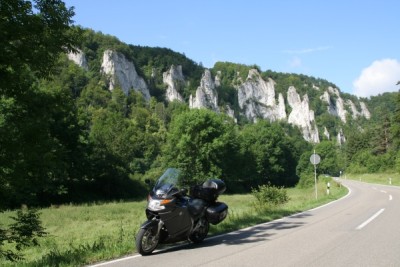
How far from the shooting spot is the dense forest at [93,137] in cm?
710

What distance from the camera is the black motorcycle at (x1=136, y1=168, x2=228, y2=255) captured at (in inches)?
300

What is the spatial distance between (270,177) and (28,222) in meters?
75.4

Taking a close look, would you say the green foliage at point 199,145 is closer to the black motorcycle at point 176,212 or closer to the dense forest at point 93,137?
the dense forest at point 93,137

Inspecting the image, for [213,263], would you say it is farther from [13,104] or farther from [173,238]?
[13,104]

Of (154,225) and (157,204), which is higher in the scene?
(157,204)

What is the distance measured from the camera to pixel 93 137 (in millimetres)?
50719

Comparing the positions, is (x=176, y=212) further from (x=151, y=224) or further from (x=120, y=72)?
(x=120, y=72)

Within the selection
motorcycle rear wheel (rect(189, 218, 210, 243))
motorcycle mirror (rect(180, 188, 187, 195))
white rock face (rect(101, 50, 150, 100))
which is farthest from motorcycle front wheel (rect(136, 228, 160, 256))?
white rock face (rect(101, 50, 150, 100))

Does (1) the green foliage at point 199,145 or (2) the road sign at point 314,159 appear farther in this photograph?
(1) the green foliage at point 199,145

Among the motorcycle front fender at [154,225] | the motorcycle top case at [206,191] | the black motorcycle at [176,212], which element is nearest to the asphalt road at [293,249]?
the black motorcycle at [176,212]

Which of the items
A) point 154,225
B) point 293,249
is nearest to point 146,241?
point 154,225

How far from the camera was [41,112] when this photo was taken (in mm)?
7527

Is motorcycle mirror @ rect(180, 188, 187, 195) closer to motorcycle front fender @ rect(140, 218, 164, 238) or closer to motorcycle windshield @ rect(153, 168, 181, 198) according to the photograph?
motorcycle windshield @ rect(153, 168, 181, 198)

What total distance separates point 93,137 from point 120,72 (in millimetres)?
114922
